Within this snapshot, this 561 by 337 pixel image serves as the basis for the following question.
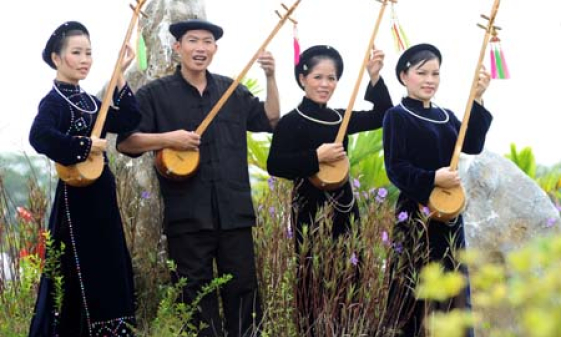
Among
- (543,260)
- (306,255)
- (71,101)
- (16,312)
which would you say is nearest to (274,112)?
(306,255)

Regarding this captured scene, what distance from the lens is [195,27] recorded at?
5.25m

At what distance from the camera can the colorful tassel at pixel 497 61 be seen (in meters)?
5.35

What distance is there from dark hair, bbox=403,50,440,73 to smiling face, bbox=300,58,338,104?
41cm

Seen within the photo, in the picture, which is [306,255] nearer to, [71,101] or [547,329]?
[71,101]

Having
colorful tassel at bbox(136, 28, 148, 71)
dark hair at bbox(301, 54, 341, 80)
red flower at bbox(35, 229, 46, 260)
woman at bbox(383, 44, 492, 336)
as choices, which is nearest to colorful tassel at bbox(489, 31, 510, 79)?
woman at bbox(383, 44, 492, 336)

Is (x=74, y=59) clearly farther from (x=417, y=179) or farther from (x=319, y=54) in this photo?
(x=417, y=179)

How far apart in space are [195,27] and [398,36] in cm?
112

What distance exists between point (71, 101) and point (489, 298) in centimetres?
326

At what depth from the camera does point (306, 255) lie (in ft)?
17.9

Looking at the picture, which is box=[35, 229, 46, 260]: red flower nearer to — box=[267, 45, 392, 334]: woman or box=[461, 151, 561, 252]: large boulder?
box=[267, 45, 392, 334]: woman

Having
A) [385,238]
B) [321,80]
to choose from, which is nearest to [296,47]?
[321,80]

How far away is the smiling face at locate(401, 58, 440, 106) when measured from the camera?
17.2ft

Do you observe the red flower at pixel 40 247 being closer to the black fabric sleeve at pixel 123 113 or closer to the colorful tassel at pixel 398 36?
the black fabric sleeve at pixel 123 113

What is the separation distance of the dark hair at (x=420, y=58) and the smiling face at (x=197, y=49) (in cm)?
104
